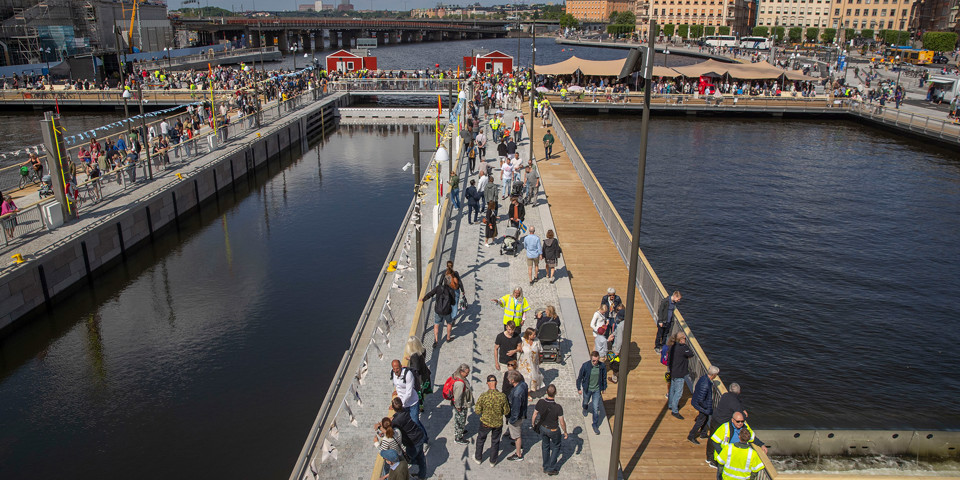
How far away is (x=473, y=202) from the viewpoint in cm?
2200

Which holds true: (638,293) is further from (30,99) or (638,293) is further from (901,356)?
(30,99)

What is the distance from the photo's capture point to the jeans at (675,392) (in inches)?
463

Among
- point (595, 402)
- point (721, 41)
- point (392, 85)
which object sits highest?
point (721, 41)

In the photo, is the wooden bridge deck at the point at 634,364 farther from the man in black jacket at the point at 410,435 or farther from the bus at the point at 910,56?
the bus at the point at 910,56

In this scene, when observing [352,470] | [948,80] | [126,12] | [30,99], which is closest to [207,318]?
[352,470]

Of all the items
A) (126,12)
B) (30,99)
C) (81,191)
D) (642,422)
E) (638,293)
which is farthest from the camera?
(126,12)

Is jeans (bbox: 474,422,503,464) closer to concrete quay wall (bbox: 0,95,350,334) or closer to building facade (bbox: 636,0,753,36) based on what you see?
concrete quay wall (bbox: 0,95,350,334)

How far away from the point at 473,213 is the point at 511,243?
411 cm

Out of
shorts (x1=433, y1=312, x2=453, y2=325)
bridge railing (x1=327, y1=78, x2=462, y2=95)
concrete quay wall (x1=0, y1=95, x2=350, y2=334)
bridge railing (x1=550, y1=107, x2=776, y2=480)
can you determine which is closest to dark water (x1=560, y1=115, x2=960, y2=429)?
bridge railing (x1=550, y1=107, x2=776, y2=480)

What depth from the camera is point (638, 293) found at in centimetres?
1705

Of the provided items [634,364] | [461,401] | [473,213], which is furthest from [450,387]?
[473,213]

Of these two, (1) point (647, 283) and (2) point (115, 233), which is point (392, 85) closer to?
(2) point (115, 233)

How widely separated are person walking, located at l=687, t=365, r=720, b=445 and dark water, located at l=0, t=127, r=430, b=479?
312 inches

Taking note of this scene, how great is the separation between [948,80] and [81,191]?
2573 inches
